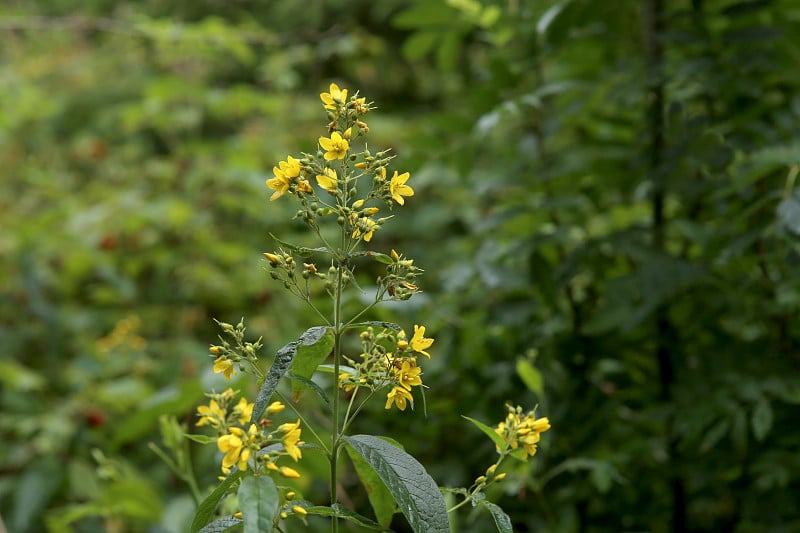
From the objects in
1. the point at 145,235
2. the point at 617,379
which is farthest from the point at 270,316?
the point at 617,379

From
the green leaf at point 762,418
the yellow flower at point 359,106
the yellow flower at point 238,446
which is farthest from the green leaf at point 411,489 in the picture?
the green leaf at point 762,418

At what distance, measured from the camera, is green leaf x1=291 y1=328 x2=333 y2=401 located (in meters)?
0.79

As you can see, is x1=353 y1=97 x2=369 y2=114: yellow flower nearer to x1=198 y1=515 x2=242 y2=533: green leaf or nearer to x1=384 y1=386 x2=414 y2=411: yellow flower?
x1=384 y1=386 x2=414 y2=411: yellow flower

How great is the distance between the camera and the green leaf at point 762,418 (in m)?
1.25

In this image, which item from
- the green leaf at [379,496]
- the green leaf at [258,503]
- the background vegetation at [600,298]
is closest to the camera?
the green leaf at [258,503]

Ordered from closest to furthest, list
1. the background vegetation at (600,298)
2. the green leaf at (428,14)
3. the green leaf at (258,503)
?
the green leaf at (258,503) → the background vegetation at (600,298) → the green leaf at (428,14)

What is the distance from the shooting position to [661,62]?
62.1 inches

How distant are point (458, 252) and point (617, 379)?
882 mm

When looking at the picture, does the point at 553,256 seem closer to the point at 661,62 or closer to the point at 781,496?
the point at 661,62

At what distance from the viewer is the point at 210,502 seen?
0.73m

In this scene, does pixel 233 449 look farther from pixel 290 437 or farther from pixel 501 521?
pixel 501 521

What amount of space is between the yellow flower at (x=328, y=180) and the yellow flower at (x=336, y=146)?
0.02m

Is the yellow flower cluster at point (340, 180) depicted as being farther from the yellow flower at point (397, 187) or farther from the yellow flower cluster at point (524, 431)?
the yellow flower cluster at point (524, 431)

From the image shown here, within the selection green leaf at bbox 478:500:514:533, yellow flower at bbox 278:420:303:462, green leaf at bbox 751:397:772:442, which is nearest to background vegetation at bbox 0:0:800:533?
green leaf at bbox 751:397:772:442
